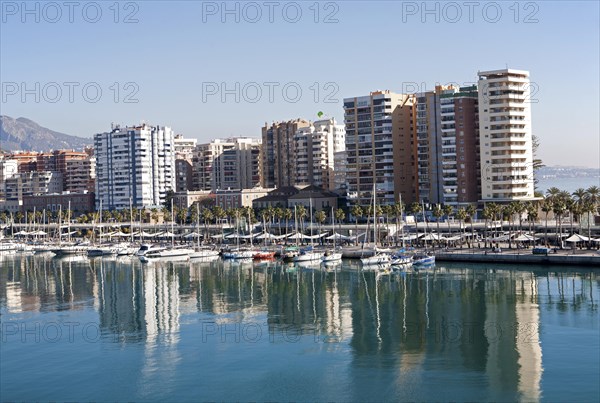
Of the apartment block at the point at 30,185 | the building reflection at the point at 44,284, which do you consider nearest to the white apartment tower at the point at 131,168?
the apartment block at the point at 30,185

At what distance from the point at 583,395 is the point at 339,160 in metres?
108

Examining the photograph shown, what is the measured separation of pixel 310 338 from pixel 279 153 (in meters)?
103

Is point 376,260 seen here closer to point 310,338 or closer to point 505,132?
point 310,338

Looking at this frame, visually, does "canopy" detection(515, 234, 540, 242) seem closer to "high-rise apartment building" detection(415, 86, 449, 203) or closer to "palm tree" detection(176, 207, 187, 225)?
"high-rise apartment building" detection(415, 86, 449, 203)

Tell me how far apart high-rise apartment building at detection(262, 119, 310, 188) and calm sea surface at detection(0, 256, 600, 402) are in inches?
2961

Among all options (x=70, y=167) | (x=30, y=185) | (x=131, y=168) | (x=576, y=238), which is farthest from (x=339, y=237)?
(x=30, y=185)

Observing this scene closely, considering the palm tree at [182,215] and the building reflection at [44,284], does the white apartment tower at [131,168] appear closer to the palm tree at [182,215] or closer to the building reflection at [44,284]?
the palm tree at [182,215]

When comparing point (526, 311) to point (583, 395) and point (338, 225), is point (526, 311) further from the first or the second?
point (338, 225)

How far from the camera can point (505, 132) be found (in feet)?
312

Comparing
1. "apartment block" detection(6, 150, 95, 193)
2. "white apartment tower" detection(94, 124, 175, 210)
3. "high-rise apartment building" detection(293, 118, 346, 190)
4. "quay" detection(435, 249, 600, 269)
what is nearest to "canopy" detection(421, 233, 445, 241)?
"quay" detection(435, 249, 600, 269)

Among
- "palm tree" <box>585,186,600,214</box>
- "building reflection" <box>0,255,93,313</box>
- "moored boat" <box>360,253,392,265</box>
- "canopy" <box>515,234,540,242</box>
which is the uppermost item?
"palm tree" <box>585,186,600,214</box>

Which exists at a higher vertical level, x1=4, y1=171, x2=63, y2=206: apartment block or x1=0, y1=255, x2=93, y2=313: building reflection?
x1=4, y1=171, x2=63, y2=206: apartment block

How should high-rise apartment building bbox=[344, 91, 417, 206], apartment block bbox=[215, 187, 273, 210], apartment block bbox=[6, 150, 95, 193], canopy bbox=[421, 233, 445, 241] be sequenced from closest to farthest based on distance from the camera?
canopy bbox=[421, 233, 445, 241] < high-rise apartment building bbox=[344, 91, 417, 206] < apartment block bbox=[215, 187, 273, 210] < apartment block bbox=[6, 150, 95, 193]

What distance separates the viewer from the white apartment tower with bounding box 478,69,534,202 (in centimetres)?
9512
